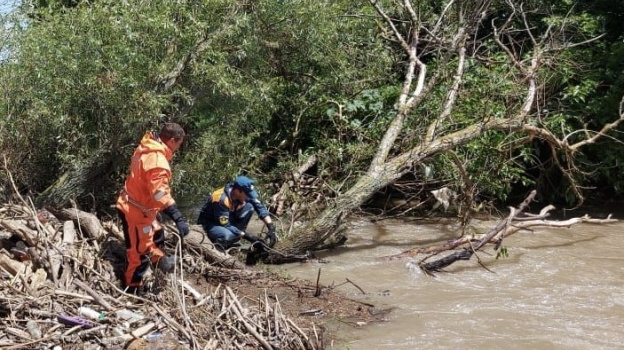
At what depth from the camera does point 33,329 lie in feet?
Result: 15.1

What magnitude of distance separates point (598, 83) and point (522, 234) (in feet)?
10.0

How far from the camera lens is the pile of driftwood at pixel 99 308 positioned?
15.2 ft

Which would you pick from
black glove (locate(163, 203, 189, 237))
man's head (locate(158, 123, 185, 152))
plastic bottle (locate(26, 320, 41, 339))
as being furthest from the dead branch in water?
plastic bottle (locate(26, 320, 41, 339))

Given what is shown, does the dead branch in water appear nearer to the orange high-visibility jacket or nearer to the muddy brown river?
the muddy brown river

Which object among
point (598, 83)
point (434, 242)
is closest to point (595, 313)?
point (434, 242)

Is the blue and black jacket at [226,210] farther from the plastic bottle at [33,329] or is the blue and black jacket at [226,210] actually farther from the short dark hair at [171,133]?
the plastic bottle at [33,329]

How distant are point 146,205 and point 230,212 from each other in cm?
209

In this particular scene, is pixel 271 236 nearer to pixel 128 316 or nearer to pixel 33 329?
pixel 128 316

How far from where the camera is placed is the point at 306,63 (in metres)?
10.7

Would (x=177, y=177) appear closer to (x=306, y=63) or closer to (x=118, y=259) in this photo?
(x=118, y=259)

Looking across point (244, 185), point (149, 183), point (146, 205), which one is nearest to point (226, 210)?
point (244, 185)

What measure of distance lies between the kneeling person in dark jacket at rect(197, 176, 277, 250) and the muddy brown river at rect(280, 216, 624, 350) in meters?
0.73

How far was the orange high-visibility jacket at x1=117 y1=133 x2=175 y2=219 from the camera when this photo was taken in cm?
530

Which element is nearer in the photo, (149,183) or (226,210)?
(149,183)
